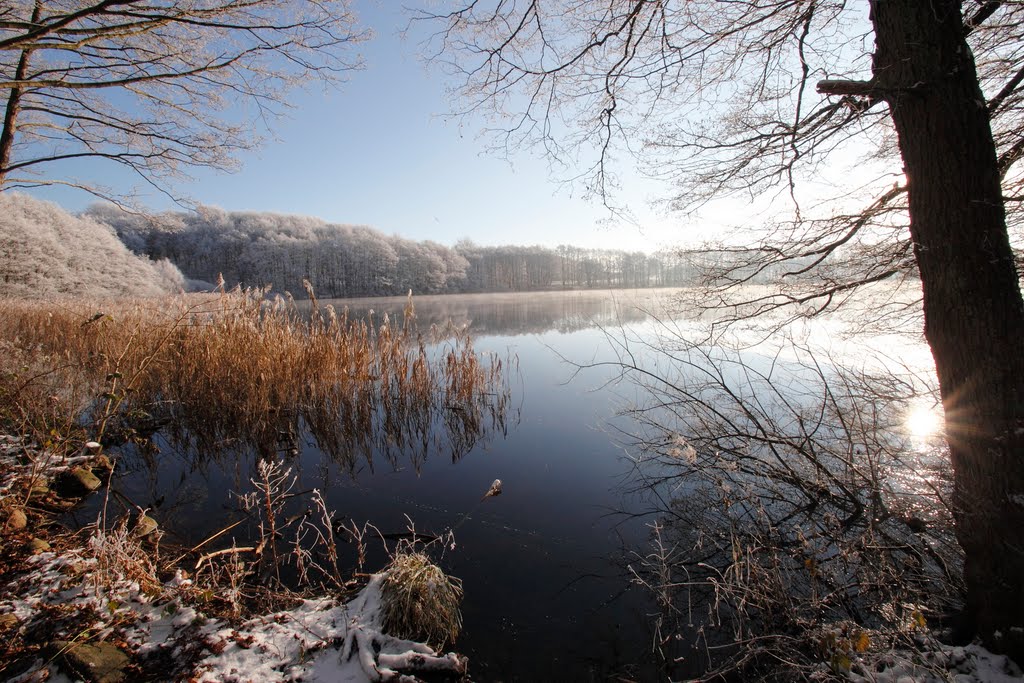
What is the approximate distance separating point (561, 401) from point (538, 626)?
172 inches

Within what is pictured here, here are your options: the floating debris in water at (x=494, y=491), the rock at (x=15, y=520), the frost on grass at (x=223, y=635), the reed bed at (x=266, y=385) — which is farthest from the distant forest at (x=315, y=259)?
the rock at (x=15, y=520)

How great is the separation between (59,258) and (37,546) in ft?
90.9

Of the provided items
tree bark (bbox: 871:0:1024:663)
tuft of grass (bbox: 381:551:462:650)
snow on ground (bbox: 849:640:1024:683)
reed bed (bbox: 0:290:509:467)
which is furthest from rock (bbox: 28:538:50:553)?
tree bark (bbox: 871:0:1024:663)

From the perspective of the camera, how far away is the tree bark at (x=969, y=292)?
1.62m

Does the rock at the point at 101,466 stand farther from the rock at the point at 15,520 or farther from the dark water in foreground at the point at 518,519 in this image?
the rock at the point at 15,520

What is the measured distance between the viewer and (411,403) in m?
5.73

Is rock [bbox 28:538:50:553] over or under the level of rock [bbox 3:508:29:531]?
under

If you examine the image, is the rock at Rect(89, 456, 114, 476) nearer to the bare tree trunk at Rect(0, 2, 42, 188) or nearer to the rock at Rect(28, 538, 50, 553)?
the rock at Rect(28, 538, 50, 553)

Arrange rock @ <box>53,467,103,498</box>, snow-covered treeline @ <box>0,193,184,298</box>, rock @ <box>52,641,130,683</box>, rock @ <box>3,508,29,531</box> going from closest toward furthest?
rock @ <box>52,641,130,683</box>, rock @ <box>3,508,29,531</box>, rock @ <box>53,467,103,498</box>, snow-covered treeline @ <box>0,193,184,298</box>

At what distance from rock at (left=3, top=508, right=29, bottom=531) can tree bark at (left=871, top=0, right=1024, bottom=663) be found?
459cm

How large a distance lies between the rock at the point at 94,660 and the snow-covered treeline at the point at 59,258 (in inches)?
690

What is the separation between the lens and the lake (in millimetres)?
2006

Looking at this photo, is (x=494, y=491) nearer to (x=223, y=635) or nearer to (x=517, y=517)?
(x=517, y=517)

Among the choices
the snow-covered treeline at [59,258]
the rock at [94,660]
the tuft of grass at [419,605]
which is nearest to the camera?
the rock at [94,660]
